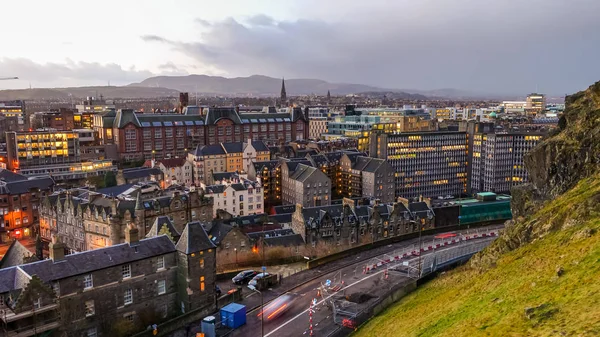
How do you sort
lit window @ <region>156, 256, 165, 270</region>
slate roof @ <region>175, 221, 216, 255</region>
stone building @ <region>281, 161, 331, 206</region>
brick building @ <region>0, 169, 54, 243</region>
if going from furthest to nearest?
stone building @ <region>281, 161, 331, 206</region> < brick building @ <region>0, 169, 54, 243</region> < slate roof @ <region>175, 221, 216, 255</region> < lit window @ <region>156, 256, 165, 270</region>

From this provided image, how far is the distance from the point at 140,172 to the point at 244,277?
2671 inches

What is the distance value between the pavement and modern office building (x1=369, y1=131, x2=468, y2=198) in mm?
69227

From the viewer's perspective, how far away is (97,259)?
58406 mm

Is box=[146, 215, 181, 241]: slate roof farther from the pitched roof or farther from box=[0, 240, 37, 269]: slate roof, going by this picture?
the pitched roof

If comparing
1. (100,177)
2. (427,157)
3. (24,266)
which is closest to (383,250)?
(24,266)

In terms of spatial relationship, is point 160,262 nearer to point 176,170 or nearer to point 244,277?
point 244,277

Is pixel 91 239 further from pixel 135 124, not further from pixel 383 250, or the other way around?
pixel 135 124

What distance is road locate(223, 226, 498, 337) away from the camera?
60.9m

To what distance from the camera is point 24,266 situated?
5400cm

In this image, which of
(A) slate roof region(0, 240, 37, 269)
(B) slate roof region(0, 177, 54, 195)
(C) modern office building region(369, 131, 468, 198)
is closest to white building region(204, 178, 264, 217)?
(B) slate roof region(0, 177, 54, 195)

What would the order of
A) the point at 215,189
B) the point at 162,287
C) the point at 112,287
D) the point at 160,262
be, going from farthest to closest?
1. the point at 215,189
2. the point at 162,287
3. the point at 160,262
4. the point at 112,287

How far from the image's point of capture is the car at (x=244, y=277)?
265ft

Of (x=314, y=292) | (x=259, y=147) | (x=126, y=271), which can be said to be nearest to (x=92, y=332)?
(x=126, y=271)

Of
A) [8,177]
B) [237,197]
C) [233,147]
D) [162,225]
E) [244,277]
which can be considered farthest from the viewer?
[233,147]
